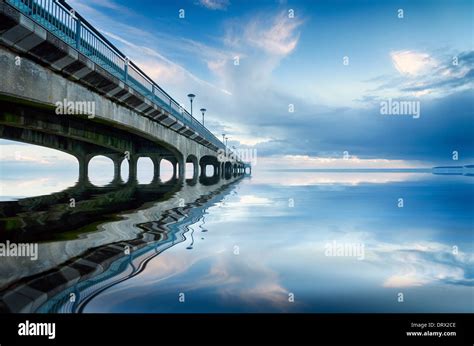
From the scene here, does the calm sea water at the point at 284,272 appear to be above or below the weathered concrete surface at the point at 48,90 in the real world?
below

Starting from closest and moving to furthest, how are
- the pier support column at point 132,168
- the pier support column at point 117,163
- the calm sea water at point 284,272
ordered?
the calm sea water at point 284,272 < the pier support column at point 132,168 < the pier support column at point 117,163

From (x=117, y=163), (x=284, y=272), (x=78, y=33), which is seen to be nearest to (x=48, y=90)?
(x=78, y=33)

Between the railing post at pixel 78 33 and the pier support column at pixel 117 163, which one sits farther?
the pier support column at pixel 117 163

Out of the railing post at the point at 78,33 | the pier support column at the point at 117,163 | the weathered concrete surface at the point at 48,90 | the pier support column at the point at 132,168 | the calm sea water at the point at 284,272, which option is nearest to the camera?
the calm sea water at the point at 284,272

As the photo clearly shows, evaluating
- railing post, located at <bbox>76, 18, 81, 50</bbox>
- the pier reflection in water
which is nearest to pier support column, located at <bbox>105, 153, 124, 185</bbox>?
the pier reflection in water

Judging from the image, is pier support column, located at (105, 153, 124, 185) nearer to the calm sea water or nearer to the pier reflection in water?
the pier reflection in water

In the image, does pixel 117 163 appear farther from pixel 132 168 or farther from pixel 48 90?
pixel 48 90

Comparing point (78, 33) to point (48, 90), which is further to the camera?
point (78, 33)

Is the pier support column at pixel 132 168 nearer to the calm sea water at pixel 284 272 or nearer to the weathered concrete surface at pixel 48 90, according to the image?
the weathered concrete surface at pixel 48 90

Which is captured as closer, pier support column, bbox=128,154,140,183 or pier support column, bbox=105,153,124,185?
pier support column, bbox=128,154,140,183

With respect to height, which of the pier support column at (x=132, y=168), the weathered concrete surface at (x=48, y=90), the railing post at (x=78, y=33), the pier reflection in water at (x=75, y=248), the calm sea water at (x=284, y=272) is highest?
the railing post at (x=78, y=33)

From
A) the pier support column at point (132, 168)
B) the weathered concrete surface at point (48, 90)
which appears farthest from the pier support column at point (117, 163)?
the weathered concrete surface at point (48, 90)
